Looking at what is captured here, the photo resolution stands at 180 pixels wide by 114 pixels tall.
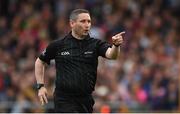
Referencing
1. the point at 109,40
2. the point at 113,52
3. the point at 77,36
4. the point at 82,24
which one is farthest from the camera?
the point at 109,40

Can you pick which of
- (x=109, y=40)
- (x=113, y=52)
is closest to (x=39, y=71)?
(x=113, y=52)

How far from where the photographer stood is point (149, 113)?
55.7 ft

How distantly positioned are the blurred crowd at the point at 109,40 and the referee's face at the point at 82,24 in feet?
19.6

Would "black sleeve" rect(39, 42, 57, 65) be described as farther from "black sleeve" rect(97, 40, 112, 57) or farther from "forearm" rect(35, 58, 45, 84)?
"black sleeve" rect(97, 40, 112, 57)

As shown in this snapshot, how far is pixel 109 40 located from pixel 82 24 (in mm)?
9675

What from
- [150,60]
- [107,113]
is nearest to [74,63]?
[107,113]

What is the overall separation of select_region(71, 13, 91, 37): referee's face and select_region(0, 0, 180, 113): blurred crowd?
597cm

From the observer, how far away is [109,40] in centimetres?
2083

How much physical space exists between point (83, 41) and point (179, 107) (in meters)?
7.06

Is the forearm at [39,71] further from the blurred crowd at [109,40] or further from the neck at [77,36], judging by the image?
the blurred crowd at [109,40]

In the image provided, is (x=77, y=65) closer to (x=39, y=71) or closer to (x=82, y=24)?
(x=82, y=24)

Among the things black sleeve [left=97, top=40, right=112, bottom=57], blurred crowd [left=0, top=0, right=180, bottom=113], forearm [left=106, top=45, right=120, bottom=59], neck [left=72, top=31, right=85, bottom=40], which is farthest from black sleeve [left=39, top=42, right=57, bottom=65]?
blurred crowd [left=0, top=0, right=180, bottom=113]

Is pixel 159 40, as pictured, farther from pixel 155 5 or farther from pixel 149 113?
pixel 149 113

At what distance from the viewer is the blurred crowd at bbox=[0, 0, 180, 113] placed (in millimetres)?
18031
